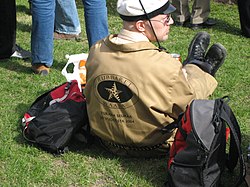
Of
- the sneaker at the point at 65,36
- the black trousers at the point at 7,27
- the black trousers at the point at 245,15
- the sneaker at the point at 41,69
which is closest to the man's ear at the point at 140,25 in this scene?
the sneaker at the point at 41,69

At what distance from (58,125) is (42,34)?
144 cm

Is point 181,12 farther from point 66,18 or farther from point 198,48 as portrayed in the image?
point 198,48

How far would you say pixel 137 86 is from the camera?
311 centimetres

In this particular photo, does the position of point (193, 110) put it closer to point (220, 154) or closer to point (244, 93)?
point (220, 154)

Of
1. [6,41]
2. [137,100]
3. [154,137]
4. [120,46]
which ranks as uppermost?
[120,46]

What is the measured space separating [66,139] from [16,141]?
443 mm

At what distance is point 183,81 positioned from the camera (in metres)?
3.16

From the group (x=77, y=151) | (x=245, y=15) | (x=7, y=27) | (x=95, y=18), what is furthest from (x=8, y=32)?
(x=245, y=15)

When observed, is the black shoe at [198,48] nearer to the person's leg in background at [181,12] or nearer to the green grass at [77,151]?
the green grass at [77,151]

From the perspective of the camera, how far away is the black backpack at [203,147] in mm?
2840

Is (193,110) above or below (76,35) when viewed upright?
above

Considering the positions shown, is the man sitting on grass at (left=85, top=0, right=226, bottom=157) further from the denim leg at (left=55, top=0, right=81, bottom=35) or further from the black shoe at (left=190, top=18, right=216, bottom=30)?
the black shoe at (left=190, top=18, right=216, bottom=30)

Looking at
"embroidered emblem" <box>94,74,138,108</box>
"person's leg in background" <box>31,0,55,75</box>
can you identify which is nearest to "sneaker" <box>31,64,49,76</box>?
"person's leg in background" <box>31,0,55,75</box>

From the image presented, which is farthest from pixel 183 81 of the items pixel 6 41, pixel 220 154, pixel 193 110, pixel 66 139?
pixel 6 41
